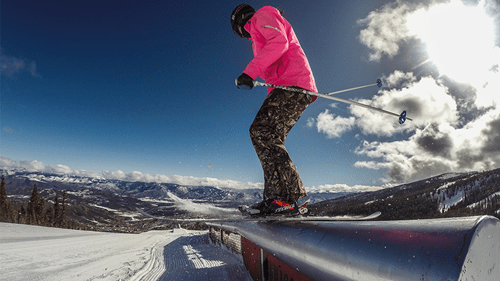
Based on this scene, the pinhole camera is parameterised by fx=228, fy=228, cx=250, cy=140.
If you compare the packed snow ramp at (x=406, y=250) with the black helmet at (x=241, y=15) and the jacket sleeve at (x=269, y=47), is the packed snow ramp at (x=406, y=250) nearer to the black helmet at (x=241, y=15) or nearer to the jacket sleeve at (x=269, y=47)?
the jacket sleeve at (x=269, y=47)

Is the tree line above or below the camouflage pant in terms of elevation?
below

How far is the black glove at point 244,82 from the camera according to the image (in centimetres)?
239

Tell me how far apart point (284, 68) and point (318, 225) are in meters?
1.88

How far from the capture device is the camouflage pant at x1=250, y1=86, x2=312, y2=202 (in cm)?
230

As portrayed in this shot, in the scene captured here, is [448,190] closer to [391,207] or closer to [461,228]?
[391,207]

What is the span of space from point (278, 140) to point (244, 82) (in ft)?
2.35

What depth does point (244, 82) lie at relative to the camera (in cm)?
240

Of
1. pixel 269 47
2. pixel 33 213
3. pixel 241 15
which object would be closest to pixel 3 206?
pixel 33 213

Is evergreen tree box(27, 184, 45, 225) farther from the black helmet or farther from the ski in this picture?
the black helmet

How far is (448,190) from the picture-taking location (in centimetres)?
4781

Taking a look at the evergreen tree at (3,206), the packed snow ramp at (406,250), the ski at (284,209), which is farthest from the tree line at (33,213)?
the packed snow ramp at (406,250)

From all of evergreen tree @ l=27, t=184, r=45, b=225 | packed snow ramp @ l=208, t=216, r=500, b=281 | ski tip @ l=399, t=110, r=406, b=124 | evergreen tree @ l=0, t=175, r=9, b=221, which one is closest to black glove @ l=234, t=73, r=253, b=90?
packed snow ramp @ l=208, t=216, r=500, b=281

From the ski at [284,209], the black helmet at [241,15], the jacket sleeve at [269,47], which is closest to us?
the ski at [284,209]

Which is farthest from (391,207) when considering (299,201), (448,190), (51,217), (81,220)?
(81,220)
